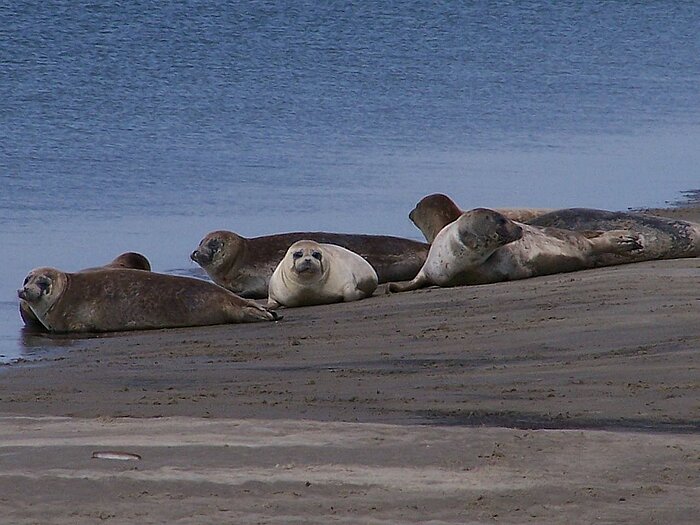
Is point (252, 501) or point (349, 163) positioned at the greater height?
point (349, 163)

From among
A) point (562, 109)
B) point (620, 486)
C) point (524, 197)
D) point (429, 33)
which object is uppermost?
point (429, 33)

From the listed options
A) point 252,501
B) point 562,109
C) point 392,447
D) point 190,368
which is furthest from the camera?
point 562,109

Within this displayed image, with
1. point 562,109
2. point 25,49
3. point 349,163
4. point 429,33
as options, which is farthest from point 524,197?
point 429,33

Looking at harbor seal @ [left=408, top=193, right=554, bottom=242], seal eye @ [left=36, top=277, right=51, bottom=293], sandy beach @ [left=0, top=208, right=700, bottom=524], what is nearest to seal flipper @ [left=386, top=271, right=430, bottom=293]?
sandy beach @ [left=0, top=208, right=700, bottom=524]

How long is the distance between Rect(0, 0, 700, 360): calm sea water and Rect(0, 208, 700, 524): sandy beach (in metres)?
1.68

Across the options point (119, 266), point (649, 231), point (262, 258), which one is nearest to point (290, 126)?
point (262, 258)

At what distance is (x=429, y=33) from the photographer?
→ 3588 cm

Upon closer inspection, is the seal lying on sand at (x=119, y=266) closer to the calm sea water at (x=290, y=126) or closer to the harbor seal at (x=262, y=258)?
the calm sea water at (x=290, y=126)

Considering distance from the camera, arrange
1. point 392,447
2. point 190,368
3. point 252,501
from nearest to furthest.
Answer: point 252,501 → point 392,447 → point 190,368

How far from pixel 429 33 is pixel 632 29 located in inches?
312

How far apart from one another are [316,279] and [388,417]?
3967 mm

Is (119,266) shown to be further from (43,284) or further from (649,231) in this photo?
(649,231)

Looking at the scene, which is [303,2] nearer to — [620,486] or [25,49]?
[25,49]

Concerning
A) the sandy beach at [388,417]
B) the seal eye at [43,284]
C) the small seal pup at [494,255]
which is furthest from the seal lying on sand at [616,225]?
the seal eye at [43,284]
